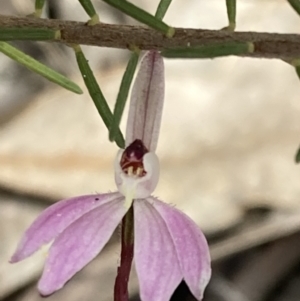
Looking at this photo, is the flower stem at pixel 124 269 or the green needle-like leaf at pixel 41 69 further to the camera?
the green needle-like leaf at pixel 41 69

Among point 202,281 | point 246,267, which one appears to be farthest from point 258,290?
point 202,281

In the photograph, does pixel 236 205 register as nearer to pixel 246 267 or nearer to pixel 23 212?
pixel 246 267

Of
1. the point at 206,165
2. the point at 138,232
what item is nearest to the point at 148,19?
the point at 138,232

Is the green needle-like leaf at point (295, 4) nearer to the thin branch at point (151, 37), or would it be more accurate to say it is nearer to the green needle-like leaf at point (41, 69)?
the thin branch at point (151, 37)

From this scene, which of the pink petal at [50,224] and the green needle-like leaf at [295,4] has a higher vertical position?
the green needle-like leaf at [295,4]

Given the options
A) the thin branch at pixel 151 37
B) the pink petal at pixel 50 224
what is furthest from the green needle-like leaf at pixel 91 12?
the pink petal at pixel 50 224

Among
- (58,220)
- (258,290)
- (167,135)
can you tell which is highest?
(167,135)
